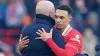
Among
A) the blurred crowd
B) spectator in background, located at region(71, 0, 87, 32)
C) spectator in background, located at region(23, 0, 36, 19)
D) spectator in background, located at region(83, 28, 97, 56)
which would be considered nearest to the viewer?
spectator in background, located at region(83, 28, 97, 56)

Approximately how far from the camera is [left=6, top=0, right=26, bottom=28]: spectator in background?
17.0m

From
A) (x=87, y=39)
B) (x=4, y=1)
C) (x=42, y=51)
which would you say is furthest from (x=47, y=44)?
(x=4, y=1)

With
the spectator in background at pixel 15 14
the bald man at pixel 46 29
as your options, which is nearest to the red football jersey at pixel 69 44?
the bald man at pixel 46 29

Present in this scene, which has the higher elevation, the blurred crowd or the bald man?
the bald man

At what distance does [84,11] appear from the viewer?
19000 millimetres

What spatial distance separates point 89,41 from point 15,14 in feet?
7.24

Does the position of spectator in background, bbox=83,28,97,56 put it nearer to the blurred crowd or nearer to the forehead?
the blurred crowd

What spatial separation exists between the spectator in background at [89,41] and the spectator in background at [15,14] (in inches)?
73.4

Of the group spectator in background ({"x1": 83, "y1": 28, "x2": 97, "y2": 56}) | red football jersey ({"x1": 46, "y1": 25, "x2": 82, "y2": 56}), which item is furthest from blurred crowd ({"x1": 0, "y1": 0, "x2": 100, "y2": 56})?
red football jersey ({"x1": 46, "y1": 25, "x2": 82, "y2": 56})

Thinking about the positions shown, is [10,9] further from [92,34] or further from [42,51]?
[42,51]

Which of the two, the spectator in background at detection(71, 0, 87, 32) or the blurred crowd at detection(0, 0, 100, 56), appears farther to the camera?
the spectator in background at detection(71, 0, 87, 32)

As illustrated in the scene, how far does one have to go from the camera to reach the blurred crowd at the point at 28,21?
54.4 ft

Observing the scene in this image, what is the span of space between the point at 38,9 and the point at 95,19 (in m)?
10.1

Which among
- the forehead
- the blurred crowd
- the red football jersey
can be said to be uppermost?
the forehead
